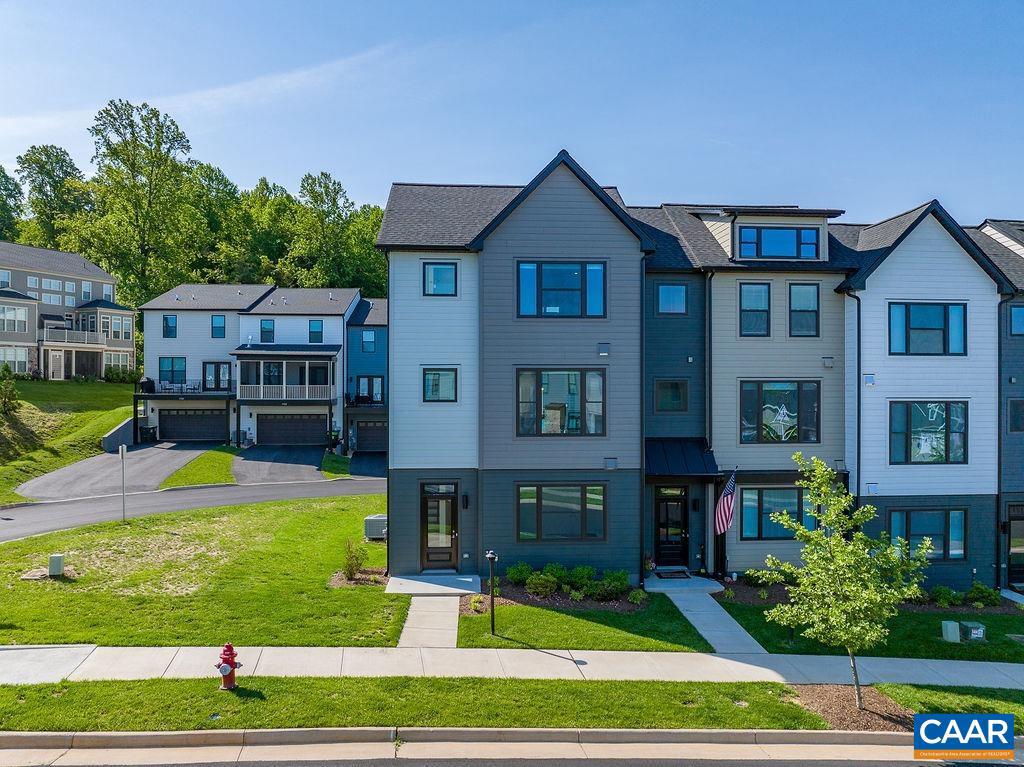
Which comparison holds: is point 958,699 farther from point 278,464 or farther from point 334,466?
point 278,464

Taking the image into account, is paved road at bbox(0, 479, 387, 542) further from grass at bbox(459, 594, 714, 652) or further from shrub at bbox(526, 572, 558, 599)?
grass at bbox(459, 594, 714, 652)

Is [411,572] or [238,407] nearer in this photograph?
[411,572]

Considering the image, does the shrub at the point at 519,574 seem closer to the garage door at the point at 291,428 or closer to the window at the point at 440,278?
the window at the point at 440,278

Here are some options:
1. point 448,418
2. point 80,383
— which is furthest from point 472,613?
point 80,383

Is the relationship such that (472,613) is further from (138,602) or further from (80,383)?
(80,383)

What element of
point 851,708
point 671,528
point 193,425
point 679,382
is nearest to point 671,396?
point 679,382

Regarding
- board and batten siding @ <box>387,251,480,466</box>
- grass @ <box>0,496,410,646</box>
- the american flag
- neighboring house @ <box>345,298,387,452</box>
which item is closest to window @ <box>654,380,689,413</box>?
the american flag

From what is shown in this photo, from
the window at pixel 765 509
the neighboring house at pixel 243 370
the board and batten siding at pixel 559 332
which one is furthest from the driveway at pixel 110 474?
the window at pixel 765 509
